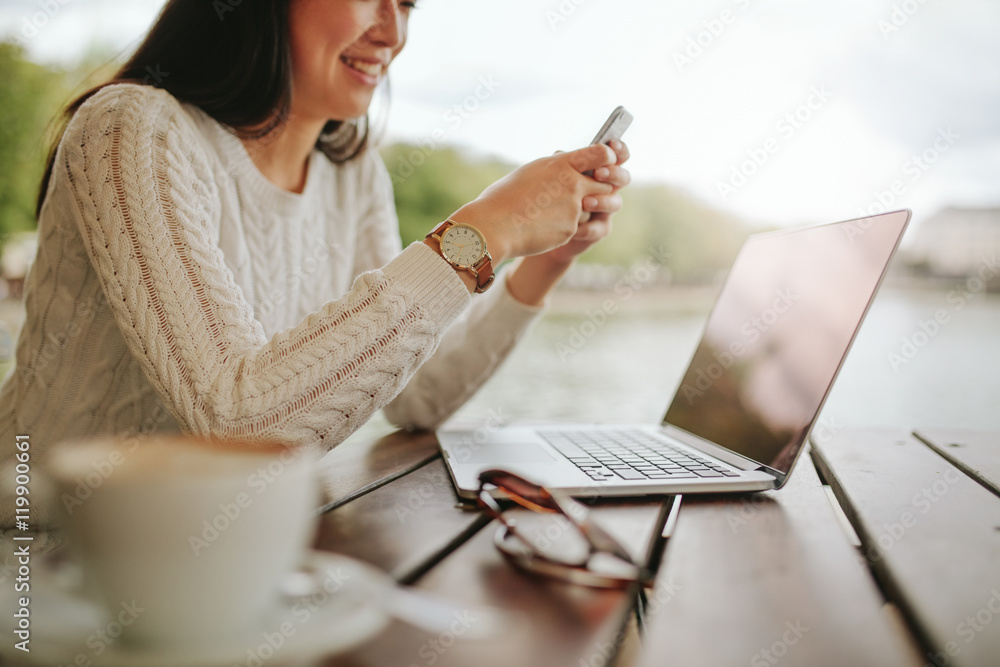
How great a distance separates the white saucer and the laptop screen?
1.55 ft

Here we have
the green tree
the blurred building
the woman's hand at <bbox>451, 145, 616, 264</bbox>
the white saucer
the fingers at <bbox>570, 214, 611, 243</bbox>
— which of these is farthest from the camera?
the green tree

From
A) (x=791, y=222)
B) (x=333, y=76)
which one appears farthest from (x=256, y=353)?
(x=791, y=222)

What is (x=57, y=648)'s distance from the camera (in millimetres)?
262

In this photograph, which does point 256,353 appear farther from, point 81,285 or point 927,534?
point 927,534

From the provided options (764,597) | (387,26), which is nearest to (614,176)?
(387,26)

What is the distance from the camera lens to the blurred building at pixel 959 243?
4.81 ft

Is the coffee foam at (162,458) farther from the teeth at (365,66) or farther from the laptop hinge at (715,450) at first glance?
the teeth at (365,66)

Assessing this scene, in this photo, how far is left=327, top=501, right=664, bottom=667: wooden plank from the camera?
32 centimetres

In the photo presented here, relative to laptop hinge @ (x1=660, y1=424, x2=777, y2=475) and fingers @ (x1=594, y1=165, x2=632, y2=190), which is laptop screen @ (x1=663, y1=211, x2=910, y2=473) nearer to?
laptop hinge @ (x1=660, y1=424, x2=777, y2=475)

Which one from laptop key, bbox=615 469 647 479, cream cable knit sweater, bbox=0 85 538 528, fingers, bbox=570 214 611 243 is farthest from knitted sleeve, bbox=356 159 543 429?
laptop key, bbox=615 469 647 479

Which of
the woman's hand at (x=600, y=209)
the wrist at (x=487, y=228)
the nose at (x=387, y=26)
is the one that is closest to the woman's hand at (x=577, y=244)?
the woman's hand at (x=600, y=209)

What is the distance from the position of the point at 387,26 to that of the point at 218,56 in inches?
9.0

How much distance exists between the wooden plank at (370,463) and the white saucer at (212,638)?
256 millimetres

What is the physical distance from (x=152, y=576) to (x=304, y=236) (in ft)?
2.74
